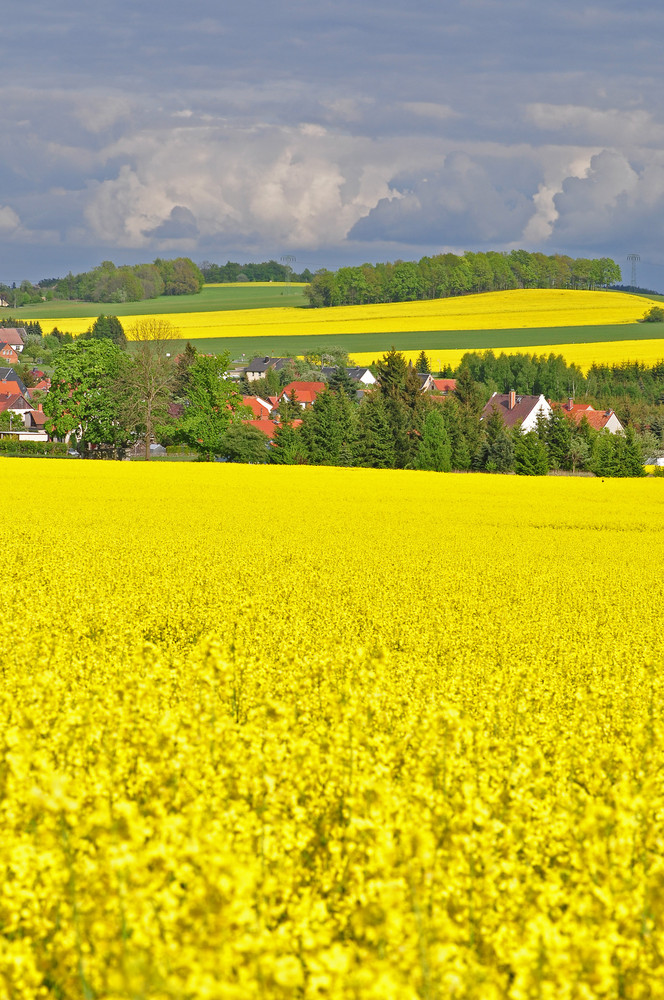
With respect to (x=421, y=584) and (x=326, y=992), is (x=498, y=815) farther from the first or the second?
(x=421, y=584)

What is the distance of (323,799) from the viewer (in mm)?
5312

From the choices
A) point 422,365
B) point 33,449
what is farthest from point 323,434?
point 422,365

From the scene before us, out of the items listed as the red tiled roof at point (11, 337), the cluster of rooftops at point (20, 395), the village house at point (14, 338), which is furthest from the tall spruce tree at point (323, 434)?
the red tiled roof at point (11, 337)

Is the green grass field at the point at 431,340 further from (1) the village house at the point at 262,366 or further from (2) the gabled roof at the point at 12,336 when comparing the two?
(2) the gabled roof at the point at 12,336

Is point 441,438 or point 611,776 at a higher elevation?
point 441,438

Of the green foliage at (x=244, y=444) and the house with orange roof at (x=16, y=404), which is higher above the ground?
the house with orange roof at (x=16, y=404)

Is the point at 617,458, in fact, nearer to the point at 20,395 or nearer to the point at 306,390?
the point at 306,390

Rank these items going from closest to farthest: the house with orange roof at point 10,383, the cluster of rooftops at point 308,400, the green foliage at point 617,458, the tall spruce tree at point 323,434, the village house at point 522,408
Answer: the green foliage at point 617,458
the tall spruce tree at point 323,434
the cluster of rooftops at point 308,400
the village house at point 522,408
the house with orange roof at point 10,383

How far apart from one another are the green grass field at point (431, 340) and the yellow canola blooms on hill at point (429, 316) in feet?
12.7

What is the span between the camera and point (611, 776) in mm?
6230

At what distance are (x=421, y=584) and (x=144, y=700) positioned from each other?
1080 centimetres

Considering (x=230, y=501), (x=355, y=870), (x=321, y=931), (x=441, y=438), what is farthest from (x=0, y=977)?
(x=441, y=438)

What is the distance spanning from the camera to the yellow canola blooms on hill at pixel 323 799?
3328 mm

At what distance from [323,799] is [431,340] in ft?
432
